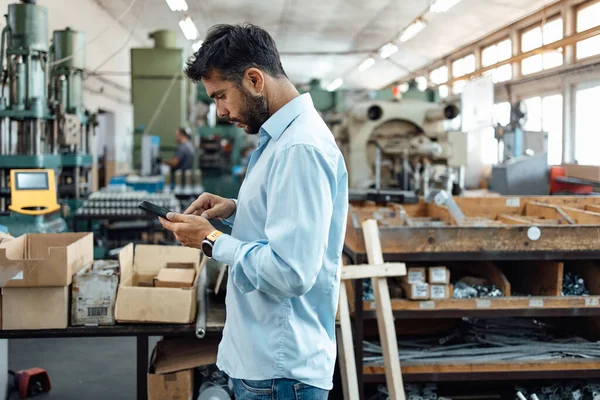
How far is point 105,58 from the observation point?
31.6 feet

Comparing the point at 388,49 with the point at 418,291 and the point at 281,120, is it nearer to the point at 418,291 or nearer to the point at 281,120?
the point at 418,291

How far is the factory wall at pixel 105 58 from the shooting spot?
752 cm

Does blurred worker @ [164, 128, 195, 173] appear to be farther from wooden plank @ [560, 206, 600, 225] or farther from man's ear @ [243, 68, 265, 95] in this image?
man's ear @ [243, 68, 265, 95]

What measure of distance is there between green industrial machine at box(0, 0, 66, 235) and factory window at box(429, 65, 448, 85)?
9.89 m

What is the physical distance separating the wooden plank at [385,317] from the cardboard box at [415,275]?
0.17 m

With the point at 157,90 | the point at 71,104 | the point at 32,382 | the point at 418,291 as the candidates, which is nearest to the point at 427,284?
the point at 418,291

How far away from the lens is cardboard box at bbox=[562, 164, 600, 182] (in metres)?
4.70

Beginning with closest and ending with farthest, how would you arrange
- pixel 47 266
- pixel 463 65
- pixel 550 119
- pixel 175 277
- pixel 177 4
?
pixel 47 266 → pixel 175 277 → pixel 177 4 → pixel 550 119 → pixel 463 65

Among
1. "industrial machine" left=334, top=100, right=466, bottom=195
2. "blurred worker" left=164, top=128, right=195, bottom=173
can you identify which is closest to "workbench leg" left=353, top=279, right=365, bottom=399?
"industrial machine" left=334, top=100, right=466, bottom=195

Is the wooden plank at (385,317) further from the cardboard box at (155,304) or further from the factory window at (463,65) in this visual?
the factory window at (463,65)

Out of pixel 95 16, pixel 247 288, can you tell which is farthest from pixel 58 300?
pixel 95 16

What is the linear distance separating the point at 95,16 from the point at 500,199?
7.01 m

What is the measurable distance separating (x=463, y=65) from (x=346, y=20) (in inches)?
129

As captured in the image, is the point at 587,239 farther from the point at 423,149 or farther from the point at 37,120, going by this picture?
the point at 37,120
